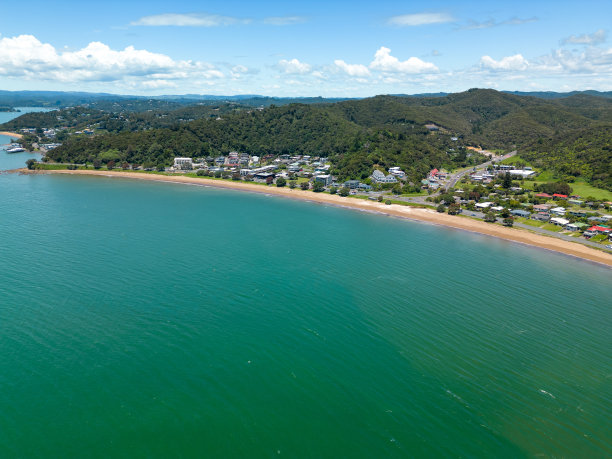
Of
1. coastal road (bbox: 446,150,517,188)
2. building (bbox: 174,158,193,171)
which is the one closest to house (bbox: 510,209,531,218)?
coastal road (bbox: 446,150,517,188)

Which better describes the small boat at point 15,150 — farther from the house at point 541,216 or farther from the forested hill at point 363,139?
the house at point 541,216

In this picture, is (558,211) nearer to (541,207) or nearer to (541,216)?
(541,207)

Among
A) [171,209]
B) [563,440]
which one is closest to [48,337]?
[563,440]

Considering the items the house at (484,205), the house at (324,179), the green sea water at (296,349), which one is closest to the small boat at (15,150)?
the green sea water at (296,349)

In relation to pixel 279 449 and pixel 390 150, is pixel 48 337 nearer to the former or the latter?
pixel 279 449

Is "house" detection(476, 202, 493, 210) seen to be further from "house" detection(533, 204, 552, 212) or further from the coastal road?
the coastal road

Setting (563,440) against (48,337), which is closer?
(563,440)
